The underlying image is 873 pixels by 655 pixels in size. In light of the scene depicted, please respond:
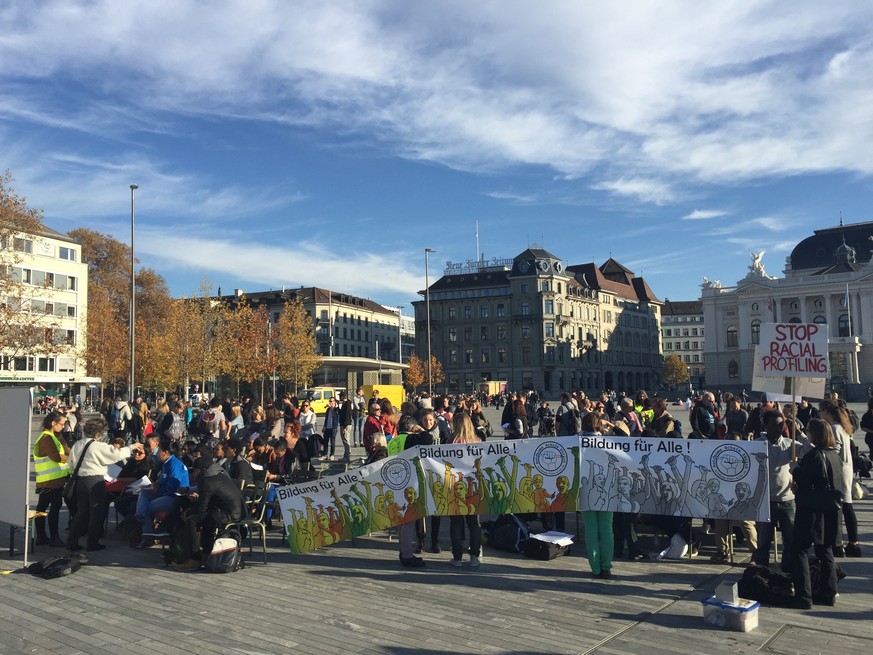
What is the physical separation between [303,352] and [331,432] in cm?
3755

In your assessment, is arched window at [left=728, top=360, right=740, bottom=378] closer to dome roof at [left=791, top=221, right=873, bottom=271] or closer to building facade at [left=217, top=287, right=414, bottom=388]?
dome roof at [left=791, top=221, right=873, bottom=271]

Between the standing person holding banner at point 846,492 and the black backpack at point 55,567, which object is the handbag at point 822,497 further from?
the black backpack at point 55,567

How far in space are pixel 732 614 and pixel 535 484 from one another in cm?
311

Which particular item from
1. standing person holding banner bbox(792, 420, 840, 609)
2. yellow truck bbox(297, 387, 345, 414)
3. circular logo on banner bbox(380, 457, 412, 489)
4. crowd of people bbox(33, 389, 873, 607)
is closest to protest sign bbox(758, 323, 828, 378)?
crowd of people bbox(33, 389, 873, 607)

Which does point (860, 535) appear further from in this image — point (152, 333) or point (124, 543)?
point (152, 333)

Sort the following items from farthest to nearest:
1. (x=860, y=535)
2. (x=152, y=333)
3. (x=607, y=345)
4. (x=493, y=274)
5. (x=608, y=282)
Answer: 1. (x=608, y=282)
2. (x=607, y=345)
3. (x=493, y=274)
4. (x=152, y=333)
5. (x=860, y=535)

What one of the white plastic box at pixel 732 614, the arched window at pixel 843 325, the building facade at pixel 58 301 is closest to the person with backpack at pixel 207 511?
the white plastic box at pixel 732 614

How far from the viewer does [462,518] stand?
9.73m

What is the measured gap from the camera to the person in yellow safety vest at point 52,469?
36.4ft

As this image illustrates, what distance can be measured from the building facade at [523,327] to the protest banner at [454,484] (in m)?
86.4

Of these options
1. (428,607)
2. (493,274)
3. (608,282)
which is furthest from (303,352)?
(608,282)

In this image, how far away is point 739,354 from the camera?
106 meters

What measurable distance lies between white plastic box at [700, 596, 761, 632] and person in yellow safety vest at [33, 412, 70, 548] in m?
9.20

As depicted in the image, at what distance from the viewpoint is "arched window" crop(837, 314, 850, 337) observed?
3863 inches
